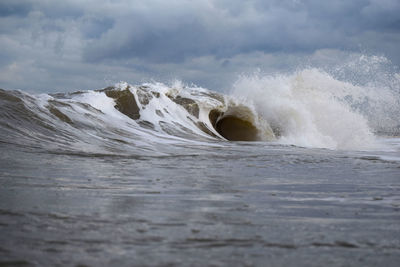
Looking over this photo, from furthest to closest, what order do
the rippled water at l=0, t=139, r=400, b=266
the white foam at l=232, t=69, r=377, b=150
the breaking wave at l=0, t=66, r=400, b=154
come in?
the white foam at l=232, t=69, r=377, b=150
the breaking wave at l=0, t=66, r=400, b=154
the rippled water at l=0, t=139, r=400, b=266

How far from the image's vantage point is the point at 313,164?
5156mm

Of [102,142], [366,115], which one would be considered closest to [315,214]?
[102,142]

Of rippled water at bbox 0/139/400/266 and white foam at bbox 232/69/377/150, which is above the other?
white foam at bbox 232/69/377/150

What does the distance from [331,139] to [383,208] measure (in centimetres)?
889

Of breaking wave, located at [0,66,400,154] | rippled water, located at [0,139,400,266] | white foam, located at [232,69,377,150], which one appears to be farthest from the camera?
white foam, located at [232,69,377,150]

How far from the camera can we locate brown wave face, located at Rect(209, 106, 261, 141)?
11.8m

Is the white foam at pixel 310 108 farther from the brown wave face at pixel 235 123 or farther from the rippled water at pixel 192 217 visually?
the rippled water at pixel 192 217

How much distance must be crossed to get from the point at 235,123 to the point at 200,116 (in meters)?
1.11

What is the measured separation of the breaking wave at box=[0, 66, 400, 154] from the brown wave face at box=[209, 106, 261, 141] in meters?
0.03

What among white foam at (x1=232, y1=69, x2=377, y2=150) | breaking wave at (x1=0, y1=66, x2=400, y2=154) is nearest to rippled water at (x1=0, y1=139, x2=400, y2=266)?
breaking wave at (x1=0, y1=66, x2=400, y2=154)

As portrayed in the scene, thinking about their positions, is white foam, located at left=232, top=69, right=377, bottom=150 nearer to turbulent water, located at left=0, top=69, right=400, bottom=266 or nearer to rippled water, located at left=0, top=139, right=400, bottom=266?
turbulent water, located at left=0, top=69, right=400, bottom=266

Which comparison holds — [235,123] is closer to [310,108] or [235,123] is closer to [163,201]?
[310,108]

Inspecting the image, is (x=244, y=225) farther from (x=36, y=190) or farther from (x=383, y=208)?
(x=36, y=190)

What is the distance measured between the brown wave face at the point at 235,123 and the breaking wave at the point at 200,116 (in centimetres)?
3
